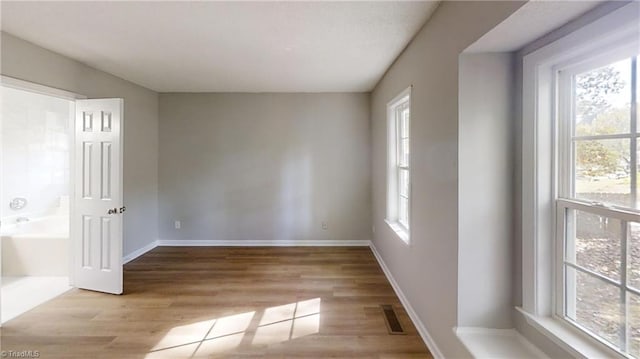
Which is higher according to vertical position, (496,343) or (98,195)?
(98,195)

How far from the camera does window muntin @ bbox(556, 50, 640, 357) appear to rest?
3.94ft

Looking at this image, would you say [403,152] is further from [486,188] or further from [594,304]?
[594,304]

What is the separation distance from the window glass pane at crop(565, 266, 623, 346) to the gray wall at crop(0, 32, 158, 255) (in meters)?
4.18

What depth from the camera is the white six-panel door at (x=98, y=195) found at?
10.5ft

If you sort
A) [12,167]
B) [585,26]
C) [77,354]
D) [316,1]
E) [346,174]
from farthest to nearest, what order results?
[346,174]
[12,167]
[77,354]
[316,1]
[585,26]

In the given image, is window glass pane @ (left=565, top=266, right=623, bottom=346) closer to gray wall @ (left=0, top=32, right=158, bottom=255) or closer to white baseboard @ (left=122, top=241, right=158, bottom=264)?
gray wall @ (left=0, top=32, right=158, bottom=255)

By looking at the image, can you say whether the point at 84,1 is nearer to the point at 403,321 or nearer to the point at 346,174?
the point at 403,321

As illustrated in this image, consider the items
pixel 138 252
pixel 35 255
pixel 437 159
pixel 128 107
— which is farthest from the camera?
pixel 138 252

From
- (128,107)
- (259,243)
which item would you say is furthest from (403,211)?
(128,107)

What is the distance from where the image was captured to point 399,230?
10.8ft

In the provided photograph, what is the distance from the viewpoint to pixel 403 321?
258 centimetres

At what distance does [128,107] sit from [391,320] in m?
4.20

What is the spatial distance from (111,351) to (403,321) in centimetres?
226

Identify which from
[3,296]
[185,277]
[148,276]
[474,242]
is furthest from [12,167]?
[474,242]
